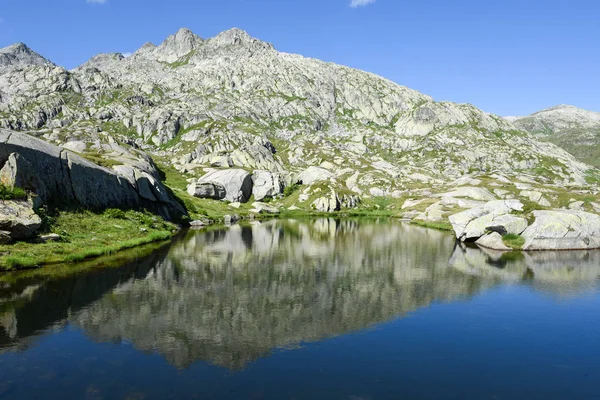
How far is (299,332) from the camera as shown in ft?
111

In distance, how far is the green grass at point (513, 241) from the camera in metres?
80.0

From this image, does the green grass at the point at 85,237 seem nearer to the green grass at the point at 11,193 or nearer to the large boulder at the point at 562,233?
the green grass at the point at 11,193

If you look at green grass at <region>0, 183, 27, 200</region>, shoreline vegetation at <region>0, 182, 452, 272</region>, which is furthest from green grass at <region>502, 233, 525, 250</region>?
green grass at <region>0, 183, 27, 200</region>

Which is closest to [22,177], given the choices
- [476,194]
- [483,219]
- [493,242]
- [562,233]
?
[493,242]

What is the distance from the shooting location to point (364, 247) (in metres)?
86.2

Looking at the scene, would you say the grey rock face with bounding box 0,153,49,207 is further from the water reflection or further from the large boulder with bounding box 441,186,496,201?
the large boulder with bounding box 441,186,496,201

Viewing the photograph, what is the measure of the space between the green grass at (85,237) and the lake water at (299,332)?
6289 millimetres

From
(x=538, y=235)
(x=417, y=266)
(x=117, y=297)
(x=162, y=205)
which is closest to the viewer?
(x=117, y=297)

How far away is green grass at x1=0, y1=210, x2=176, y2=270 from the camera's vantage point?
5338 cm

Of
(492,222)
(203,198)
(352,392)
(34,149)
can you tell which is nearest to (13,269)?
(34,149)

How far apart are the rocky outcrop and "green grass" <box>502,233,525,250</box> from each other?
299ft

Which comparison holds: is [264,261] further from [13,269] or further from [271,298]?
[13,269]

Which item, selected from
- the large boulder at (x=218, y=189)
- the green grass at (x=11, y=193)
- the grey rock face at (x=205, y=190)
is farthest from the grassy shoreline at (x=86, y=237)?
the large boulder at (x=218, y=189)

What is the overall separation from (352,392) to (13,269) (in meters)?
49.9
